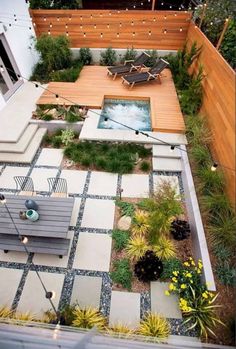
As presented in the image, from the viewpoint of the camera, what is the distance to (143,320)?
13.1 feet

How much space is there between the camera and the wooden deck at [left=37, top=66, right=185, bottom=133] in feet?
23.9

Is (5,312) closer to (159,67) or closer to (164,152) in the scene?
(164,152)

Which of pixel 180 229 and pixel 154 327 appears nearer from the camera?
pixel 154 327

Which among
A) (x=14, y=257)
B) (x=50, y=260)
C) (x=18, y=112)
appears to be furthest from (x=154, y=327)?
(x=18, y=112)

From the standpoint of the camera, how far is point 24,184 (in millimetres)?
5910

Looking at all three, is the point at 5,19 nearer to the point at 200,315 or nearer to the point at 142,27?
the point at 142,27

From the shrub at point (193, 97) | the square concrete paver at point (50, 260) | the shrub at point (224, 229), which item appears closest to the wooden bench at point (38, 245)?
the square concrete paver at point (50, 260)

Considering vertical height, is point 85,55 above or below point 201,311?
above

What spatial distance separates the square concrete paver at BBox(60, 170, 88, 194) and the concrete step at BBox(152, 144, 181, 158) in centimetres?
203

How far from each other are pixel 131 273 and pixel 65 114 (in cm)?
A: 529

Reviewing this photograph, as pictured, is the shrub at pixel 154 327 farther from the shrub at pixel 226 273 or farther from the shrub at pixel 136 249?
the shrub at pixel 226 273

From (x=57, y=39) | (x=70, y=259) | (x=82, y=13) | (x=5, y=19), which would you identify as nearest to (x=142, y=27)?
(x=82, y=13)

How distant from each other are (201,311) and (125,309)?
1280 millimetres

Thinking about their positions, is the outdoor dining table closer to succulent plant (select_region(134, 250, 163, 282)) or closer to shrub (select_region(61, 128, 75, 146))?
succulent plant (select_region(134, 250, 163, 282))
